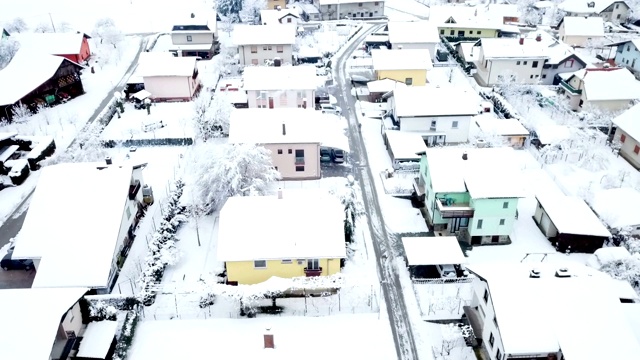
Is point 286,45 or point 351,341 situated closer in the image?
point 351,341

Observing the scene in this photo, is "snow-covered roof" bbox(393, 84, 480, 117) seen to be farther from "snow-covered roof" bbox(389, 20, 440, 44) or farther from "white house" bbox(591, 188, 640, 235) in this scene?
"snow-covered roof" bbox(389, 20, 440, 44)

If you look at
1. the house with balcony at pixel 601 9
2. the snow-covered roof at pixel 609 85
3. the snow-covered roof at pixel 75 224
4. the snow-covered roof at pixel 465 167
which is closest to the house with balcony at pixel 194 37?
the snow-covered roof at pixel 75 224

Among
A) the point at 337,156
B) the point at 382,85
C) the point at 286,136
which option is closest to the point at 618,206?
the point at 337,156

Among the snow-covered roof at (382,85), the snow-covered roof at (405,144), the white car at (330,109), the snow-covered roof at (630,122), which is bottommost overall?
the snow-covered roof at (405,144)

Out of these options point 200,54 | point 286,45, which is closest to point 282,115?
point 286,45

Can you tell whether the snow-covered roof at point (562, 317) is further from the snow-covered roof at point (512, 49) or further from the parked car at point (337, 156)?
the snow-covered roof at point (512, 49)

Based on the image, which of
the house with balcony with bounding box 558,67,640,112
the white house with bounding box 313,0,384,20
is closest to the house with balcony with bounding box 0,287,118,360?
the house with balcony with bounding box 558,67,640,112

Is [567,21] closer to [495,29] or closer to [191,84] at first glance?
[495,29]
